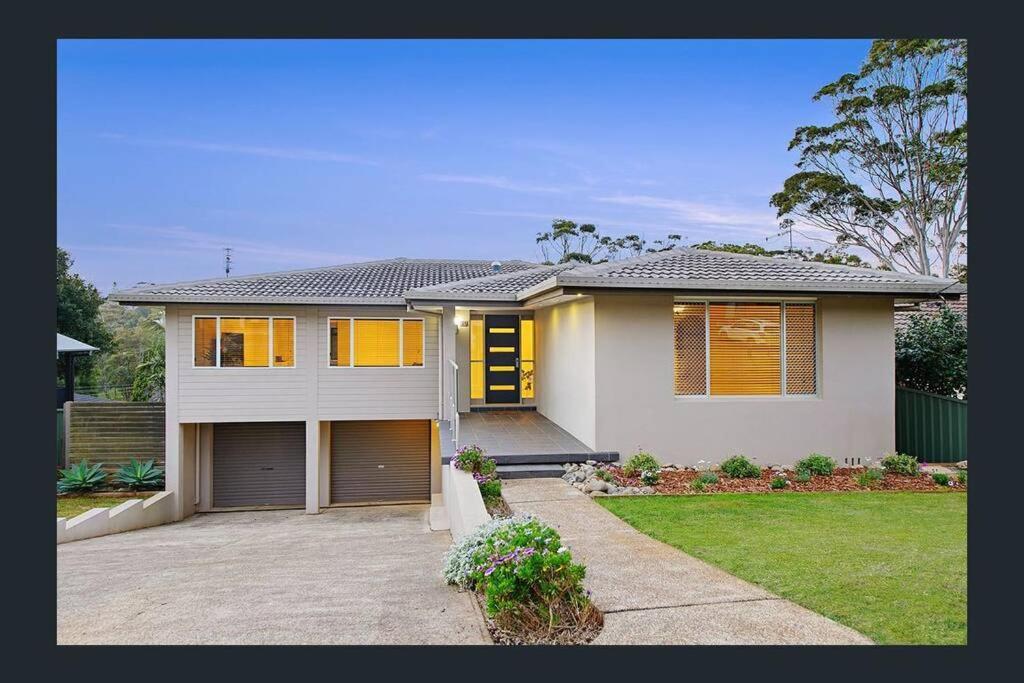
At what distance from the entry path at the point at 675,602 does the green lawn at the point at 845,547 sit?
0.18 meters

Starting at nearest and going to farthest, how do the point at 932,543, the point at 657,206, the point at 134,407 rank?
the point at 932,543
the point at 134,407
the point at 657,206

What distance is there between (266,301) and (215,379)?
2.34 meters

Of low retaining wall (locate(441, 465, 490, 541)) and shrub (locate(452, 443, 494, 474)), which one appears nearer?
low retaining wall (locate(441, 465, 490, 541))

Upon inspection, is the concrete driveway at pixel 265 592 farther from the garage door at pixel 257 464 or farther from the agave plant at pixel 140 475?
the garage door at pixel 257 464

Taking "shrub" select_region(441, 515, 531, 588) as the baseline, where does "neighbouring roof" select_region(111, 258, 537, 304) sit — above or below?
above

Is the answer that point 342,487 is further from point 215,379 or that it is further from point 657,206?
point 657,206

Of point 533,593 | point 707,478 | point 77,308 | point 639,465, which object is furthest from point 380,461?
point 77,308

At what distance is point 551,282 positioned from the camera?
29.9 ft

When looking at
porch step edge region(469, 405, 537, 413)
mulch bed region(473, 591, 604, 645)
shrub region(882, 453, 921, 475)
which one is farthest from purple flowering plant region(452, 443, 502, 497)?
shrub region(882, 453, 921, 475)

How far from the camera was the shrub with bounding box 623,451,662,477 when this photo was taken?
8.57m

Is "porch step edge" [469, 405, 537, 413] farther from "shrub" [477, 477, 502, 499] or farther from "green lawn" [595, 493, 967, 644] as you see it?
"green lawn" [595, 493, 967, 644]

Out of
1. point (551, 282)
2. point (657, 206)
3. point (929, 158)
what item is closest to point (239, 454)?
point (551, 282)

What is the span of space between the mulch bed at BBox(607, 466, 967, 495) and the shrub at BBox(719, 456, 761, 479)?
10 cm
